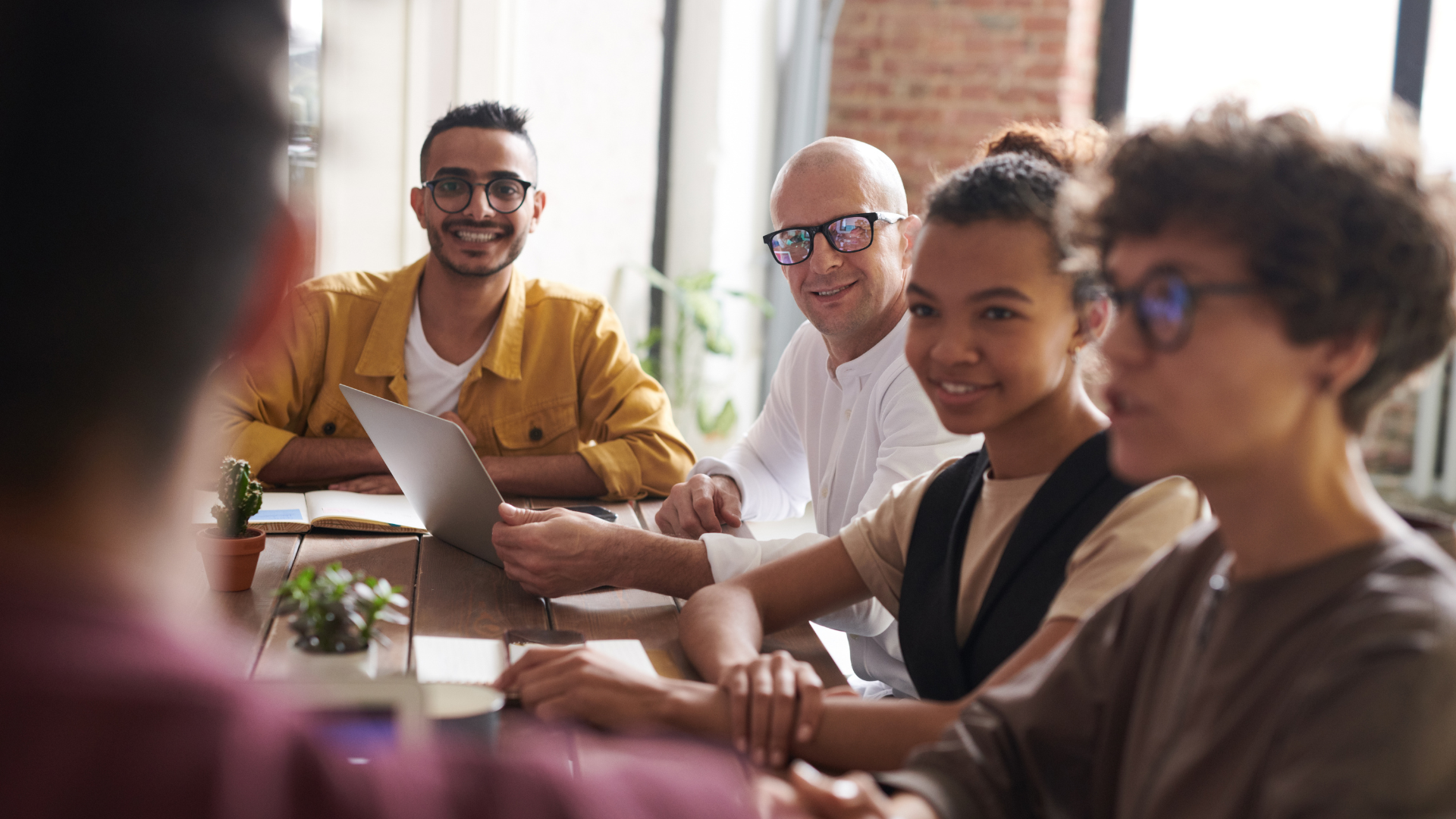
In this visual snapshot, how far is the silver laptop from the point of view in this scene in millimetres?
1748

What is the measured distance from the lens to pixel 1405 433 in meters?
5.27

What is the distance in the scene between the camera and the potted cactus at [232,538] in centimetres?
161

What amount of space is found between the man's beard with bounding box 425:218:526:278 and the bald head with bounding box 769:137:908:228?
0.75 metres

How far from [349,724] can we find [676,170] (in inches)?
184

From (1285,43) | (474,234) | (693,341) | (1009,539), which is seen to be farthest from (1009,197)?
(1285,43)

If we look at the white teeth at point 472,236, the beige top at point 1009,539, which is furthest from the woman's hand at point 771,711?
the white teeth at point 472,236

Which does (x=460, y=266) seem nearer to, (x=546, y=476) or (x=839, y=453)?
(x=546, y=476)

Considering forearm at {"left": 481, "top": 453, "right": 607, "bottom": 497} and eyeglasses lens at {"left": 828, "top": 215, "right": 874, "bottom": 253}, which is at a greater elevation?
eyeglasses lens at {"left": 828, "top": 215, "right": 874, "bottom": 253}

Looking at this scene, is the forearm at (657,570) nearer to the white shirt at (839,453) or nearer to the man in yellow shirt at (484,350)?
→ the white shirt at (839,453)

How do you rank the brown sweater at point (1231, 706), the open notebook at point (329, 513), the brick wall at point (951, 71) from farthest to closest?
the brick wall at point (951, 71) → the open notebook at point (329, 513) → the brown sweater at point (1231, 706)

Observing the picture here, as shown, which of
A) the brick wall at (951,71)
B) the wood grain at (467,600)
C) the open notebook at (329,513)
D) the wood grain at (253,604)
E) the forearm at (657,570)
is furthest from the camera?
the brick wall at (951,71)

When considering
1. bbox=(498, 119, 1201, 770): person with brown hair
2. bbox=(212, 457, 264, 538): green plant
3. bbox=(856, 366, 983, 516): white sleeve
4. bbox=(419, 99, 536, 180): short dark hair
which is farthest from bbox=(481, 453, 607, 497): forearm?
bbox=(498, 119, 1201, 770): person with brown hair

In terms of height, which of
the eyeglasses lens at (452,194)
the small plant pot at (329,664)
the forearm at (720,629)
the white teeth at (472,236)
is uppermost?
the eyeglasses lens at (452,194)

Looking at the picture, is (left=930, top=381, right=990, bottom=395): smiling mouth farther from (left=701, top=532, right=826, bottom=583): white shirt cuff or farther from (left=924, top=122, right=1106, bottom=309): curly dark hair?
(left=701, top=532, right=826, bottom=583): white shirt cuff
